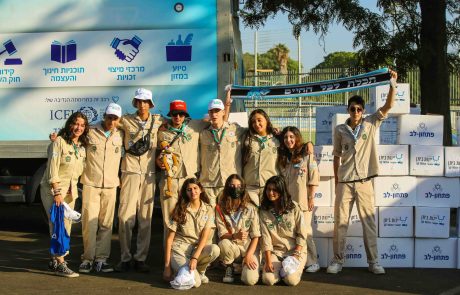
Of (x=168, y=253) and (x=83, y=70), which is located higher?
(x=83, y=70)

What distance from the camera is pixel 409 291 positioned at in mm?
6980

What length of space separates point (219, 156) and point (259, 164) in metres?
0.44

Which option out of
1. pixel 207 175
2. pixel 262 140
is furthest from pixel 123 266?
pixel 262 140

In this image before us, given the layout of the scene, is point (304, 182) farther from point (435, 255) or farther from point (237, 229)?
point (435, 255)

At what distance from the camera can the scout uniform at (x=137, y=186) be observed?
25.3 feet

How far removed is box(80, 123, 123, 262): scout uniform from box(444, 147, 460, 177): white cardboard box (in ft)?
12.1

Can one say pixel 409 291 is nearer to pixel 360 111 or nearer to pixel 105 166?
pixel 360 111

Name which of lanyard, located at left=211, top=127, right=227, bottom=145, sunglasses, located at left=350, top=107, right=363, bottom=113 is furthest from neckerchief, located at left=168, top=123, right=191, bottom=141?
sunglasses, located at left=350, top=107, right=363, bottom=113

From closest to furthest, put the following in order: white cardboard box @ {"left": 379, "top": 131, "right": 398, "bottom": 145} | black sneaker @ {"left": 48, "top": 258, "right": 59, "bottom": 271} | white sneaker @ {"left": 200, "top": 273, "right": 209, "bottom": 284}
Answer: white sneaker @ {"left": 200, "top": 273, "right": 209, "bottom": 284} < black sneaker @ {"left": 48, "top": 258, "right": 59, "bottom": 271} < white cardboard box @ {"left": 379, "top": 131, "right": 398, "bottom": 145}

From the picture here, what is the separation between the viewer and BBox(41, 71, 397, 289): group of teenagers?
7367mm

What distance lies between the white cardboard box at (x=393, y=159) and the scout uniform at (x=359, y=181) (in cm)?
34

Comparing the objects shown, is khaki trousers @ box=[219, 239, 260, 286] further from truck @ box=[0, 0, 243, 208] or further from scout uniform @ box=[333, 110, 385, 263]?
truck @ box=[0, 0, 243, 208]

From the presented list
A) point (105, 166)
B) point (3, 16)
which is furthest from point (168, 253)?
point (3, 16)

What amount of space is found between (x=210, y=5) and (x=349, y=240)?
3442 mm
